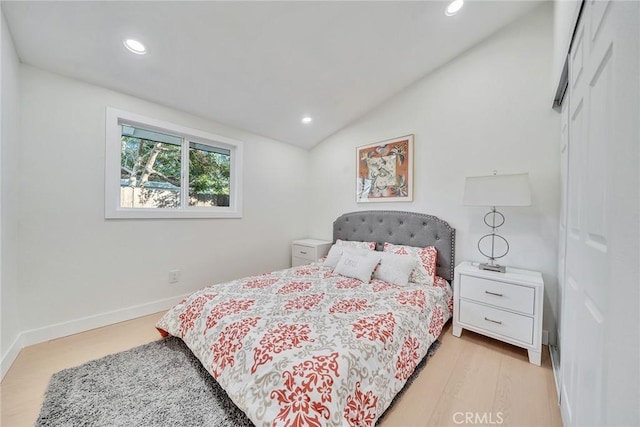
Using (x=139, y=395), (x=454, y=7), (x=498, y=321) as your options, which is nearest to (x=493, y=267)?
(x=498, y=321)

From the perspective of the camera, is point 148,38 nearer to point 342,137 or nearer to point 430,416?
point 342,137

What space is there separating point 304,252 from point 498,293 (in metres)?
2.31

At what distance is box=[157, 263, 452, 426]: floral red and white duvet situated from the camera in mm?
1019

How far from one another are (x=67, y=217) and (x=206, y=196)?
123cm

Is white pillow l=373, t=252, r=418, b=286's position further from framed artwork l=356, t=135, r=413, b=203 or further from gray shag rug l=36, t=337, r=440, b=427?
framed artwork l=356, t=135, r=413, b=203

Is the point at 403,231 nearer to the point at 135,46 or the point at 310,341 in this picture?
the point at 310,341

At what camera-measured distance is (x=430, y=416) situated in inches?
50.7

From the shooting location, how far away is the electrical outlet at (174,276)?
2.59m

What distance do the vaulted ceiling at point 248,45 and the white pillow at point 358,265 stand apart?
5.98 feet

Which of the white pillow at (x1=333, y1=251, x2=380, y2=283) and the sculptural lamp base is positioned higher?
the sculptural lamp base

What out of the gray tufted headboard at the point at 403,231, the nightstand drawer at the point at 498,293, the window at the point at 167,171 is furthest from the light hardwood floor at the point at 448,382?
the window at the point at 167,171

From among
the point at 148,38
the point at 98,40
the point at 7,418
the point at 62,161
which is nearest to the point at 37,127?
the point at 62,161

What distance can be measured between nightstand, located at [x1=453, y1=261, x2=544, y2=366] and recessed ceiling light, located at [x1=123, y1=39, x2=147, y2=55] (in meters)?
3.14

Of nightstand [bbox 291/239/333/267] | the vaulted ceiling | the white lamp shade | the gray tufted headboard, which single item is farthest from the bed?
the vaulted ceiling
